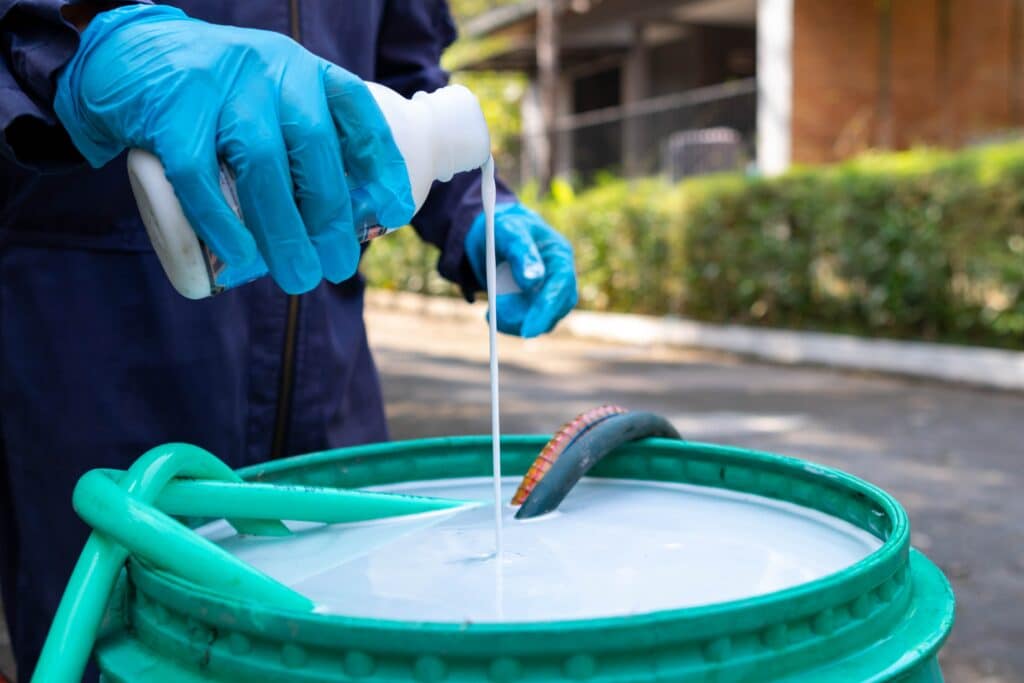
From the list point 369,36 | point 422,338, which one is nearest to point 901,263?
point 422,338

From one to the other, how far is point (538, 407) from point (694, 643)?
5829 millimetres

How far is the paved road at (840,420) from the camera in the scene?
3.48 m

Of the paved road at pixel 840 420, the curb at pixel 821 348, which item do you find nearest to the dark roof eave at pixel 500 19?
the curb at pixel 821 348

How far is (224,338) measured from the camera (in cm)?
145

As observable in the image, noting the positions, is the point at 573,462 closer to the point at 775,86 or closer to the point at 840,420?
the point at 840,420

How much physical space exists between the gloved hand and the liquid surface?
0.33m

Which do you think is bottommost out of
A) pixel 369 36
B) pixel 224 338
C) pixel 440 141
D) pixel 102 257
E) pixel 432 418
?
pixel 432 418

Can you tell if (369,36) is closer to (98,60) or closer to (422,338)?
(98,60)

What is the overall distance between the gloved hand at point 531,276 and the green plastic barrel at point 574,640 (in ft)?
2.10

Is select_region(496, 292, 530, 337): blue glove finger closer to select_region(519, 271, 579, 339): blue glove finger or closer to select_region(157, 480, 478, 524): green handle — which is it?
select_region(519, 271, 579, 339): blue glove finger

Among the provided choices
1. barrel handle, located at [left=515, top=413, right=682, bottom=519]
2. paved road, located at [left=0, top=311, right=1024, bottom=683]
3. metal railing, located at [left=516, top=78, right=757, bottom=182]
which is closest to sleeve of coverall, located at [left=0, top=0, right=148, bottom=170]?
barrel handle, located at [left=515, top=413, right=682, bottom=519]

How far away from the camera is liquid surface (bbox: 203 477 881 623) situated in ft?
2.94

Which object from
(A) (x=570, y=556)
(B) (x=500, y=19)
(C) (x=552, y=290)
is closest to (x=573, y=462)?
(A) (x=570, y=556)

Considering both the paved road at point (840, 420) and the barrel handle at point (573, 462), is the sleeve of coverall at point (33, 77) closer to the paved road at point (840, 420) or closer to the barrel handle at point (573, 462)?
the barrel handle at point (573, 462)
